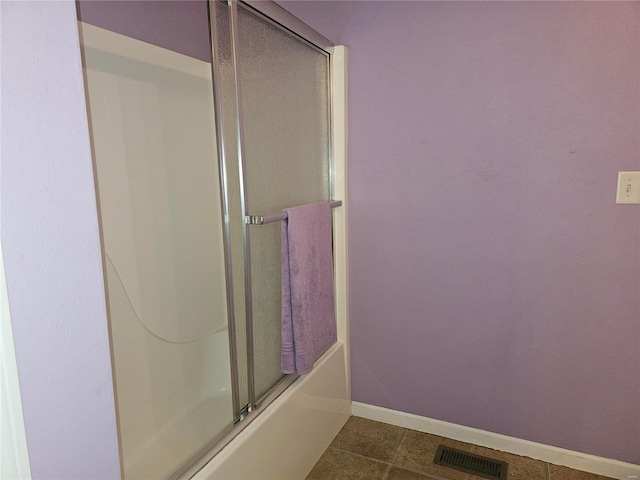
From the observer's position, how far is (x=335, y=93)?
74.5 inches

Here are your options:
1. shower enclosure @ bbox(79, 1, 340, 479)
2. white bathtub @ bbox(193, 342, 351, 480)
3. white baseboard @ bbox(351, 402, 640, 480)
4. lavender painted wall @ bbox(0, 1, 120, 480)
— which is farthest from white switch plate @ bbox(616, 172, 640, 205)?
lavender painted wall @ bbox(0, 1, 120, 480)

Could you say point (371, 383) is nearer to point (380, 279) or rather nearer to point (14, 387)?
point (380, 279)

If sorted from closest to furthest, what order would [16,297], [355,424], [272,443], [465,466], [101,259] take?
[16,297] → [101,259] → [272,443] → [465,466] → [355,424]

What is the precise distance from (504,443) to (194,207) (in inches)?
62.2

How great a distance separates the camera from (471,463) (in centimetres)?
179

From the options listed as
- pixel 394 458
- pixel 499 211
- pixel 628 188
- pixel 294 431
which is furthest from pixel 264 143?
pixel 394 458

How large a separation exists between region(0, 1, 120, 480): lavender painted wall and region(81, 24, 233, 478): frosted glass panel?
0.41 meters

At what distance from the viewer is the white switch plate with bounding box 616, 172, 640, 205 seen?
150 centimetres

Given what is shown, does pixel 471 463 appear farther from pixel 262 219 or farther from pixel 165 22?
pixel 165 22

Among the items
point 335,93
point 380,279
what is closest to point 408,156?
point 335,93

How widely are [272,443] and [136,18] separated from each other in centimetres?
140

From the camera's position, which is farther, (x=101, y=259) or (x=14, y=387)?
(x=101, y=259)

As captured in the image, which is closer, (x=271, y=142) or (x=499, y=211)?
(x=271, y=142)

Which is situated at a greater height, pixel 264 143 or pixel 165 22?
pixel 165 22
